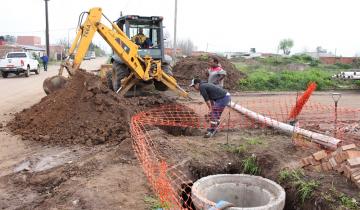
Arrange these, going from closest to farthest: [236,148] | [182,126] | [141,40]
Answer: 1. [236,148]
2. [182,126]
3. [141,40]

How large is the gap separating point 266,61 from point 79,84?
24830mm

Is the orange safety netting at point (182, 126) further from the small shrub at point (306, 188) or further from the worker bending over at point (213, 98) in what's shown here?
the small shrub at point (306, 188)

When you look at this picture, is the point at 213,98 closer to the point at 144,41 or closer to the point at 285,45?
the point at 144,41

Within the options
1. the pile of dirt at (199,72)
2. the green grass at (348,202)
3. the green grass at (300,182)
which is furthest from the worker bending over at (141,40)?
the green grass at (348,202)

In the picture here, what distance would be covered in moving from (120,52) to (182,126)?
326cm

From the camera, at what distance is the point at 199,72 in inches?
768

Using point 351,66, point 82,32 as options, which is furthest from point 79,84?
point 351,66

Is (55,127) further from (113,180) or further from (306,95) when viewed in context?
(306,95)

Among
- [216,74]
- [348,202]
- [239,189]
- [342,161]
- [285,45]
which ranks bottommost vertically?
[239,189]

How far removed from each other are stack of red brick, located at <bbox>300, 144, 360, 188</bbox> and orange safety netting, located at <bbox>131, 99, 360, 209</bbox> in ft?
6.41

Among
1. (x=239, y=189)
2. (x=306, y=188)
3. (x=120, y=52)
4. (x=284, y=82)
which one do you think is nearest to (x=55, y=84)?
(x=120, y=52)

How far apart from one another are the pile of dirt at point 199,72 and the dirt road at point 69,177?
38.0ft

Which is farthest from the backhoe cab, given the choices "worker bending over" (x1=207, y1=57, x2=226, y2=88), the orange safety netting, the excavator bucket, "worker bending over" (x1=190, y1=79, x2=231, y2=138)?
"worker bending over" (x1=190, y1=79, x2=231, y2=138)

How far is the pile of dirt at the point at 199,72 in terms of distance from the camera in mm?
18812
